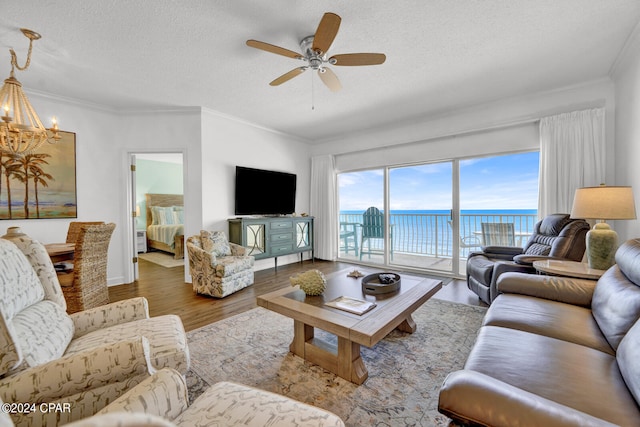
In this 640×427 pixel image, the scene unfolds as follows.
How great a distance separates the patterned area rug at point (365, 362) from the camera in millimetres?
1493

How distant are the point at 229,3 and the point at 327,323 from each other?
7.64 ft

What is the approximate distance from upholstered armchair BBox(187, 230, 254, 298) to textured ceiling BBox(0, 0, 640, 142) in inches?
77.8

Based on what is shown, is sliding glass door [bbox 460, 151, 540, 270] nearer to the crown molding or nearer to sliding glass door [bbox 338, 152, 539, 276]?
sliding glass door [bbox 338, 152, 539, 276]

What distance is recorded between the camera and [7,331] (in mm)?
880

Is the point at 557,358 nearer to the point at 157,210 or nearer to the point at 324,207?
the point at 324,207

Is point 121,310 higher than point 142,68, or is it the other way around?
point 142,68

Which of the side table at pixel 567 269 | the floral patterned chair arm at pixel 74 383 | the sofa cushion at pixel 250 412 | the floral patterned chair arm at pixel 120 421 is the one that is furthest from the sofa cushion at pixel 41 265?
the side table at pixel 567 269

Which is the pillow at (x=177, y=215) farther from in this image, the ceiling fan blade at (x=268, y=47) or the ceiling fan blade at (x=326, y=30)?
the ceiling fan blade at (x=326, y=30)

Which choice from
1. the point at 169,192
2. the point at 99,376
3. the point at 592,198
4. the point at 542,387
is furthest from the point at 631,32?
the point at 169,192

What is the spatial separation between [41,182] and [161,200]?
161 inches

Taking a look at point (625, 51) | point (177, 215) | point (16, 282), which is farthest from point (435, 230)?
point (177, 215)

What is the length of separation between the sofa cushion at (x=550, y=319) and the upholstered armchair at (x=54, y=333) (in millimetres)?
1795

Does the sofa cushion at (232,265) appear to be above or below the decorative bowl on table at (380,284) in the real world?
below

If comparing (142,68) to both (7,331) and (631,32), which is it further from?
(631,32)
